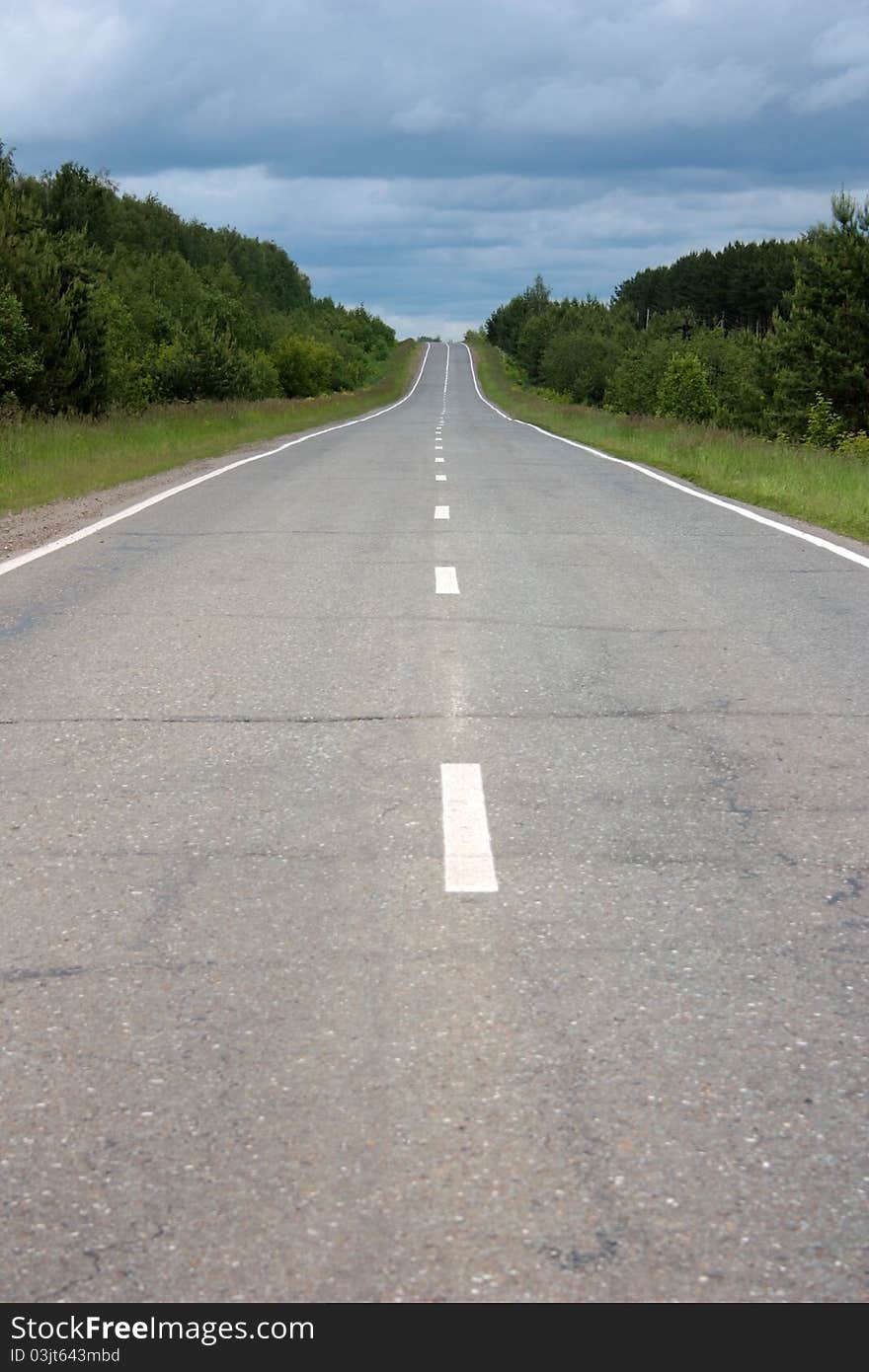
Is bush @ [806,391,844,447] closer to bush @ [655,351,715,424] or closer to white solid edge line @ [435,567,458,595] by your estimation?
white solid edge line @ [435,567,458,595]

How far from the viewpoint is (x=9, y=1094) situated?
358 cm

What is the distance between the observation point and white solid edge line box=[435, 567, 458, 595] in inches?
444

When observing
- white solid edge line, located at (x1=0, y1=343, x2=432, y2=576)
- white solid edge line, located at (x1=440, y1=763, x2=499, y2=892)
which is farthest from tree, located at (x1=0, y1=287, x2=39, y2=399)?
white solid edge line, located at (x1=440, y1=763, x2=499, y2=892)

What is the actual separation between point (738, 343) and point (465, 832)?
11292 cm

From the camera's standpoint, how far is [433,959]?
172 inches

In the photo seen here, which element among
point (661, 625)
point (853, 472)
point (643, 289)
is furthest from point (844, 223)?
point (643, 289)

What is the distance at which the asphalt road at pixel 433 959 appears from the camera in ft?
9.84

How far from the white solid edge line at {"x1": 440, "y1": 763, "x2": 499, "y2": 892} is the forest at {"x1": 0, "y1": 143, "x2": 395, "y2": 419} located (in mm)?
29053

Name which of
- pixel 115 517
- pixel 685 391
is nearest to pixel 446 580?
pixel 115 517

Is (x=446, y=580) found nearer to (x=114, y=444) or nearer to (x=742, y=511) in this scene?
(x=742, y=511)

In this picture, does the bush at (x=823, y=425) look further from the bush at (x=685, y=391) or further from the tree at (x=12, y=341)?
the bush at (x=685, y=391)

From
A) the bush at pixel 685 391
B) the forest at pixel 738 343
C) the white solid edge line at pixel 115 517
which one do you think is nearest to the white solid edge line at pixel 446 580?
the white solid edge line at pixel 115 517

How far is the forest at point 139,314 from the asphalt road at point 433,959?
27.3 meters

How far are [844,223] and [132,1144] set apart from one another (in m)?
56.4
